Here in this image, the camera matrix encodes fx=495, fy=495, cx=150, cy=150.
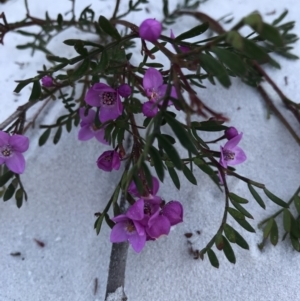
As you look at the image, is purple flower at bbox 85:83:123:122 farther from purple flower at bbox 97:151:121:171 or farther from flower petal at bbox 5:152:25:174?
flower petal at bbox 5:152:25:174

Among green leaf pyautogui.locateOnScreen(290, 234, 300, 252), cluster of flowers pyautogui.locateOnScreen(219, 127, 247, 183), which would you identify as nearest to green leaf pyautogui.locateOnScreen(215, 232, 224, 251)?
cluster of flowers pyautogui.locateOnScreen(219, 127, 247, 183)

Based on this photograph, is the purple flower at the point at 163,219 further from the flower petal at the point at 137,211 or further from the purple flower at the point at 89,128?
the purple flower at the point at 89,128

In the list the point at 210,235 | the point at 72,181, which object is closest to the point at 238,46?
the point at 210,235

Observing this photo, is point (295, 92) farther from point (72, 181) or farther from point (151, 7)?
point (72, 181)

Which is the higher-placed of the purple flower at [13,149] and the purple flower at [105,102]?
the purple flower at [105,102]

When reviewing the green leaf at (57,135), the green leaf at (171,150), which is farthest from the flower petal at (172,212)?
the green leaf at (57,135)
